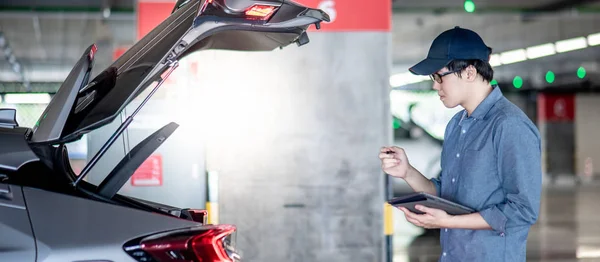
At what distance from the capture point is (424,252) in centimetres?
1095

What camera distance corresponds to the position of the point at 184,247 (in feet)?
9.36

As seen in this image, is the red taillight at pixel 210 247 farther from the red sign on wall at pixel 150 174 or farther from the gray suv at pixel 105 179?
the red sign on wall at pixel 150 174

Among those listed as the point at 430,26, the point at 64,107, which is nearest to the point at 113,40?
the point at 430,26

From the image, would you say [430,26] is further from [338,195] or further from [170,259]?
[170,259]

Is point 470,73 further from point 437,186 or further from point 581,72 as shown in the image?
point 581,72

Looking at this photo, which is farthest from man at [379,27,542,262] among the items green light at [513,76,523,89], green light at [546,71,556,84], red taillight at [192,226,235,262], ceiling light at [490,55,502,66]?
green light at [546,71,556,84]

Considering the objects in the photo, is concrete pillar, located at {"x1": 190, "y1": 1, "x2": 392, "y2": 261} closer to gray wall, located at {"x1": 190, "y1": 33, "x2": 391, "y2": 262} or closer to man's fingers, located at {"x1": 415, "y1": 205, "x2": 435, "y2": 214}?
gray wall, located at {"x1": 190, "y1": 33, "x2": 391, "y2": 262}

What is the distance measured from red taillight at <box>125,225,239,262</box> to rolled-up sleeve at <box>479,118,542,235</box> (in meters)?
1.03

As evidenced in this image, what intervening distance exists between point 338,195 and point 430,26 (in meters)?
13.9

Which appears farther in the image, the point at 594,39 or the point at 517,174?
A: the point at 594,39

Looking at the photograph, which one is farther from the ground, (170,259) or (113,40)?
(113,40)

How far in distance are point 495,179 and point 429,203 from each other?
304 millimetres

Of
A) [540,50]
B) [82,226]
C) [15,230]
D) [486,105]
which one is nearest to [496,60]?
[540,50]

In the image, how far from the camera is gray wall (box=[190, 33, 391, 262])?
691 centimetres
